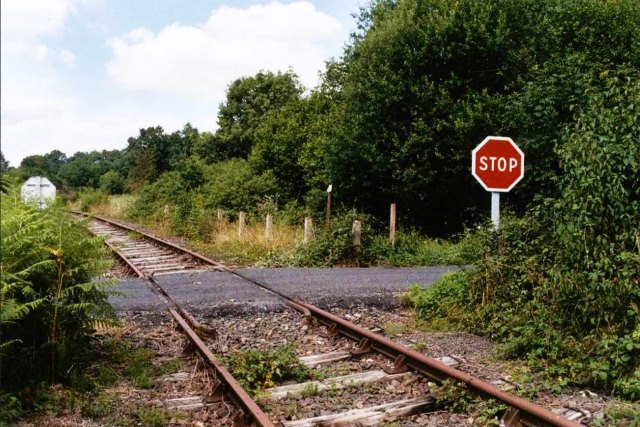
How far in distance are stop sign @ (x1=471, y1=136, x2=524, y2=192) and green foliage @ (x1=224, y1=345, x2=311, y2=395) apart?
12.3ft

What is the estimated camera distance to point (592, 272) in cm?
550

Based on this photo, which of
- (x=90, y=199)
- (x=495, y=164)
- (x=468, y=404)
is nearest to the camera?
(x=468, y=404)

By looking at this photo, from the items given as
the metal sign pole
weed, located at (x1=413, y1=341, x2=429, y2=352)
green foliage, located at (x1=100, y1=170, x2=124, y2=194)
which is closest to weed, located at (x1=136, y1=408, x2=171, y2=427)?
weed, located at (x1=413, y1=341, x2=429, y2=352)

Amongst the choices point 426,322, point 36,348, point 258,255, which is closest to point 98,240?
point 36,348

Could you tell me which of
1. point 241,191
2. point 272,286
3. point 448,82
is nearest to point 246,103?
point 241,191

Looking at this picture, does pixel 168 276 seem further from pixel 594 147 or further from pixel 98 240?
pixel 594 147

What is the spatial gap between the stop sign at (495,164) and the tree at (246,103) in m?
48.5

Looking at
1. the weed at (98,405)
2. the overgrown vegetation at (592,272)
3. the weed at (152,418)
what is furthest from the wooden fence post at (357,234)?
the weed at (152,418)

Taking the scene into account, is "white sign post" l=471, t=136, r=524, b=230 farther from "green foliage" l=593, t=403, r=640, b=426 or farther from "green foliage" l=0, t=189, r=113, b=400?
"green foliage" l=0, t=189, r=113, b=400

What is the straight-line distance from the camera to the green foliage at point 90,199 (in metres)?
39.7

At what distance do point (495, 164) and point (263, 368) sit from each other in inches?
172

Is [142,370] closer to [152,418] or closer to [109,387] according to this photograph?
[109,387]

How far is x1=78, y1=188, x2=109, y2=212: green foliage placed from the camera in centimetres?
3969

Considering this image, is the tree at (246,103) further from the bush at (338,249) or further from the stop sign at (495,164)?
the stop sign at (495,164)
